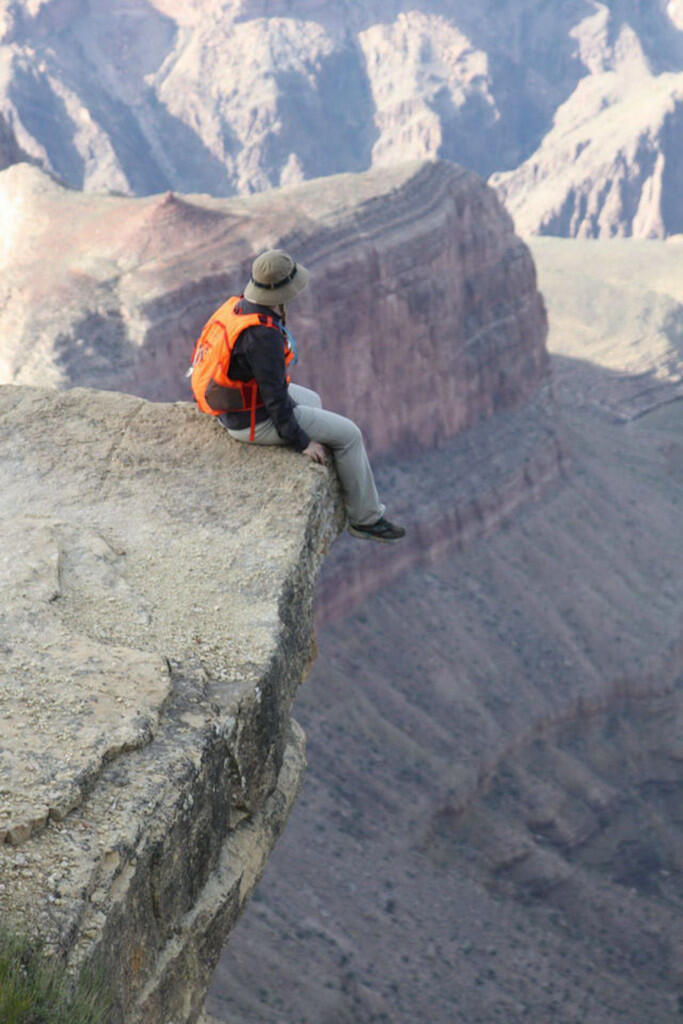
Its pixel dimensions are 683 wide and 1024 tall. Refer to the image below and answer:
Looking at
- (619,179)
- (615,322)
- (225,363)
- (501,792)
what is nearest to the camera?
(225,363)

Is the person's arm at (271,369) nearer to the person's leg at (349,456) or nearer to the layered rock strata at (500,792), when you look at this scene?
the person's leg at (349,456)

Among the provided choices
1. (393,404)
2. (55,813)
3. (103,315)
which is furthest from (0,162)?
(55,813)

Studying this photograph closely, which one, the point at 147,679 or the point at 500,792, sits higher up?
the point at 147,679

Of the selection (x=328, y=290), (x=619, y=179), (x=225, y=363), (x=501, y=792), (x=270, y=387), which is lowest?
(x=619, y=179)

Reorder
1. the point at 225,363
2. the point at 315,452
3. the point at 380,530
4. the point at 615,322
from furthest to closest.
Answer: the point at 615,322
the point at 380,530
the point at 315,452
the point at 225,363

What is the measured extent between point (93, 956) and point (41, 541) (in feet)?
12.0

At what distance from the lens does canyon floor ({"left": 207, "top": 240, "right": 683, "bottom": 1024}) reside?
78.4 ft

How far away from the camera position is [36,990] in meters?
5.46

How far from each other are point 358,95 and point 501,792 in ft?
301

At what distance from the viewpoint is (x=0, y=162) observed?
37.9 meters

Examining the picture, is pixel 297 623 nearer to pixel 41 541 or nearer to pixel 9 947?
pixel 41 541

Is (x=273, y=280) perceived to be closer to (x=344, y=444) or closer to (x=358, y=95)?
(x=344, y=444)

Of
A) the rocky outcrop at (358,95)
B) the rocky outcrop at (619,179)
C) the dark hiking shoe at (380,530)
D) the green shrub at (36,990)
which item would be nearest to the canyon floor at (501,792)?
the dark hiking shoe at (380,530)

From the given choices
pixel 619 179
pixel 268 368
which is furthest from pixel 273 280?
pixel 619 179
